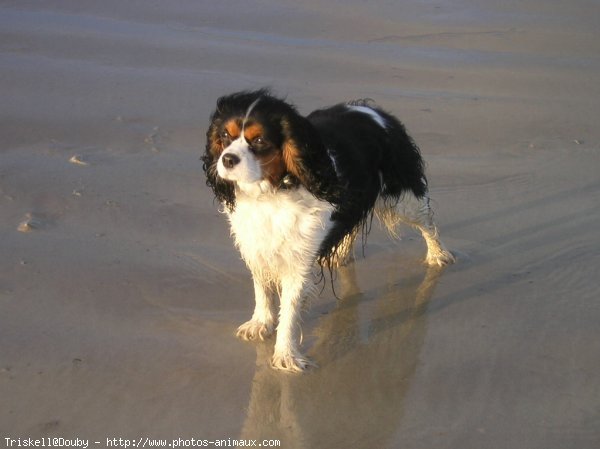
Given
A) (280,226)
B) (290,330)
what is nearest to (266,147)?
(280,226)

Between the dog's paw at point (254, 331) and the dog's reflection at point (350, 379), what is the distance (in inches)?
2.8

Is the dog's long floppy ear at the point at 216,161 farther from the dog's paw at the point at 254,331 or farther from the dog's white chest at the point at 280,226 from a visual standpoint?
the dog's paw at the point at 254,331

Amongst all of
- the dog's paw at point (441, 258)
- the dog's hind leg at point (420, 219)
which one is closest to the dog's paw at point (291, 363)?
the dog's hind leg at point (420, 219)

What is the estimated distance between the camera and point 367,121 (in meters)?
4.49

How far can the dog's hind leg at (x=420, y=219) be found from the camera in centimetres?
491

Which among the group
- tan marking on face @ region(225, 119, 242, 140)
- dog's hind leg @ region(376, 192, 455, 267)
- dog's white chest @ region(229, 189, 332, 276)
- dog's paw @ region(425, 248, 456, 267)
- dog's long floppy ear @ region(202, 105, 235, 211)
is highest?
tan marking on face @ region(225, 119, 242, 140)

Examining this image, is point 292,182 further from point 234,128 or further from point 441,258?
point 441,258

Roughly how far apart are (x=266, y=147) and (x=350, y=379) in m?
1.20

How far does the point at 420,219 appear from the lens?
5.01 m

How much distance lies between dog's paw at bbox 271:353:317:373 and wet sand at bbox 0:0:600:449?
2.3 inches

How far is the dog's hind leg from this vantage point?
491 centimetres

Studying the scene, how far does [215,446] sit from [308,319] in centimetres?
122

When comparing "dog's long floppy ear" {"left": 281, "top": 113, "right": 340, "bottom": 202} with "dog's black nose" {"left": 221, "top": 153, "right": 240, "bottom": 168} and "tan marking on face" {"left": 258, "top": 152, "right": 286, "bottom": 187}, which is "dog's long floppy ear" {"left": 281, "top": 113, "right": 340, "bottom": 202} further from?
"dog's black nose" {"left": 221, "top": 153, "right": 240, "bottom": 168}

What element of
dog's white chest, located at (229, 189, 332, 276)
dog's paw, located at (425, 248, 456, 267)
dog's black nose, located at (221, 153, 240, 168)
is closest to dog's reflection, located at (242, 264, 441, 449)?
dog's paw, located at (425, 248, 456, 267)
